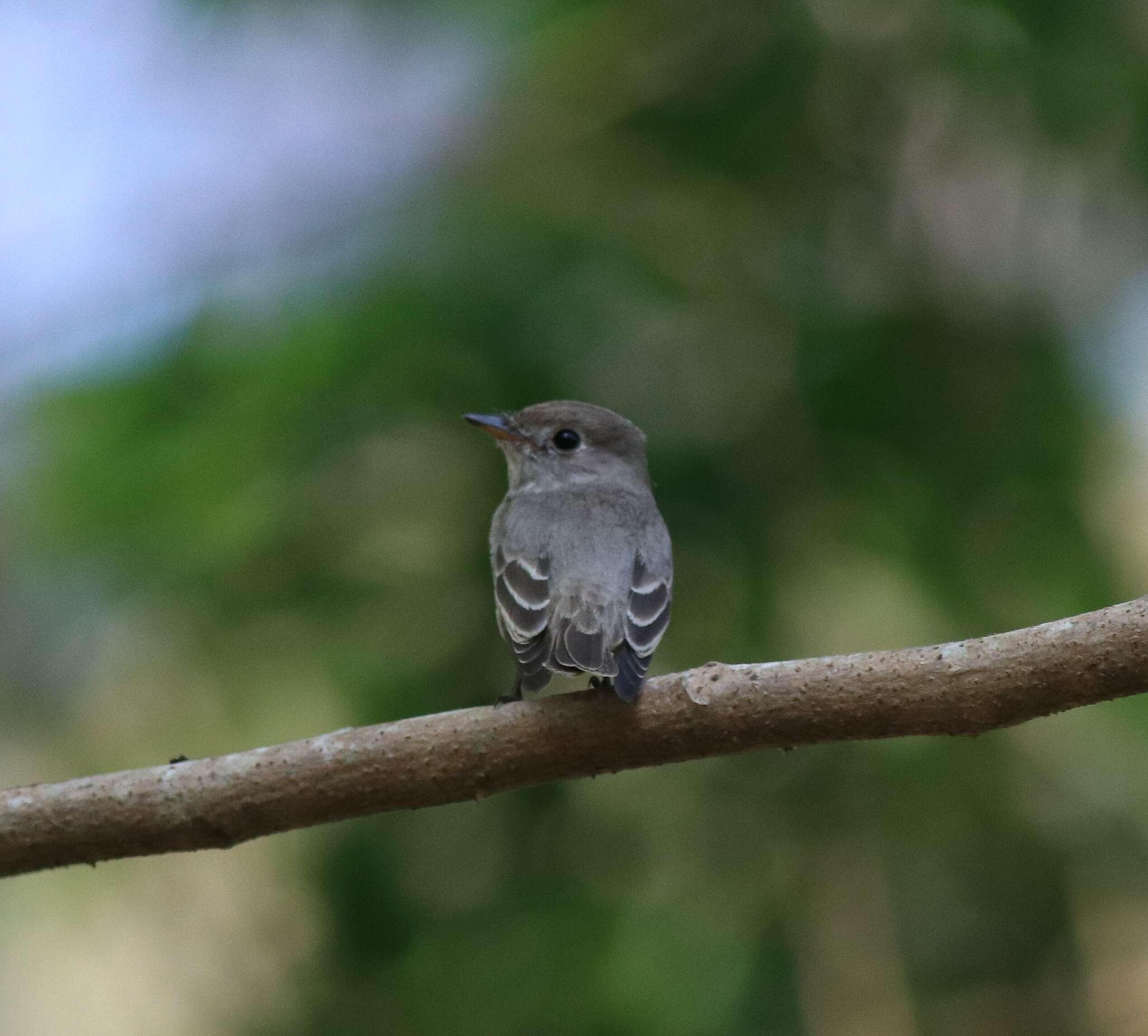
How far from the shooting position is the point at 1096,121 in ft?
16.0

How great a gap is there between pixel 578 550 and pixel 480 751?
3.13 feet

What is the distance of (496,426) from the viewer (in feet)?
14.3

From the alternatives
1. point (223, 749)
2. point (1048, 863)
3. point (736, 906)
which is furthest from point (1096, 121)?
point (223, 749)

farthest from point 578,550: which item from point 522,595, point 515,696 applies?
point 515,696

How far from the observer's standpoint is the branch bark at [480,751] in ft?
9.95

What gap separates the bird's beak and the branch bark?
1.22 meters

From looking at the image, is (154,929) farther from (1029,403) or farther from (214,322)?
(1029,403)

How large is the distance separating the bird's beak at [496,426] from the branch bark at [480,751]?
48.2 inches

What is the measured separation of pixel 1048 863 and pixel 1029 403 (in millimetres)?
1506

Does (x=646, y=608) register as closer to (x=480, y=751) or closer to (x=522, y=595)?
(x=522, y=595)

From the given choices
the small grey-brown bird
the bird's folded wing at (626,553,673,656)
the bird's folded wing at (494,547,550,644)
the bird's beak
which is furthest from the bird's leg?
the bird's beak

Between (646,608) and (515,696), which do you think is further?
(646,608)

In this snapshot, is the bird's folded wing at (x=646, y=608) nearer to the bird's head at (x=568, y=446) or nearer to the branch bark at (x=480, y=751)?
the branch bark at (x=480, y=751)

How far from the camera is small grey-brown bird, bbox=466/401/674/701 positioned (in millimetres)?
3541
